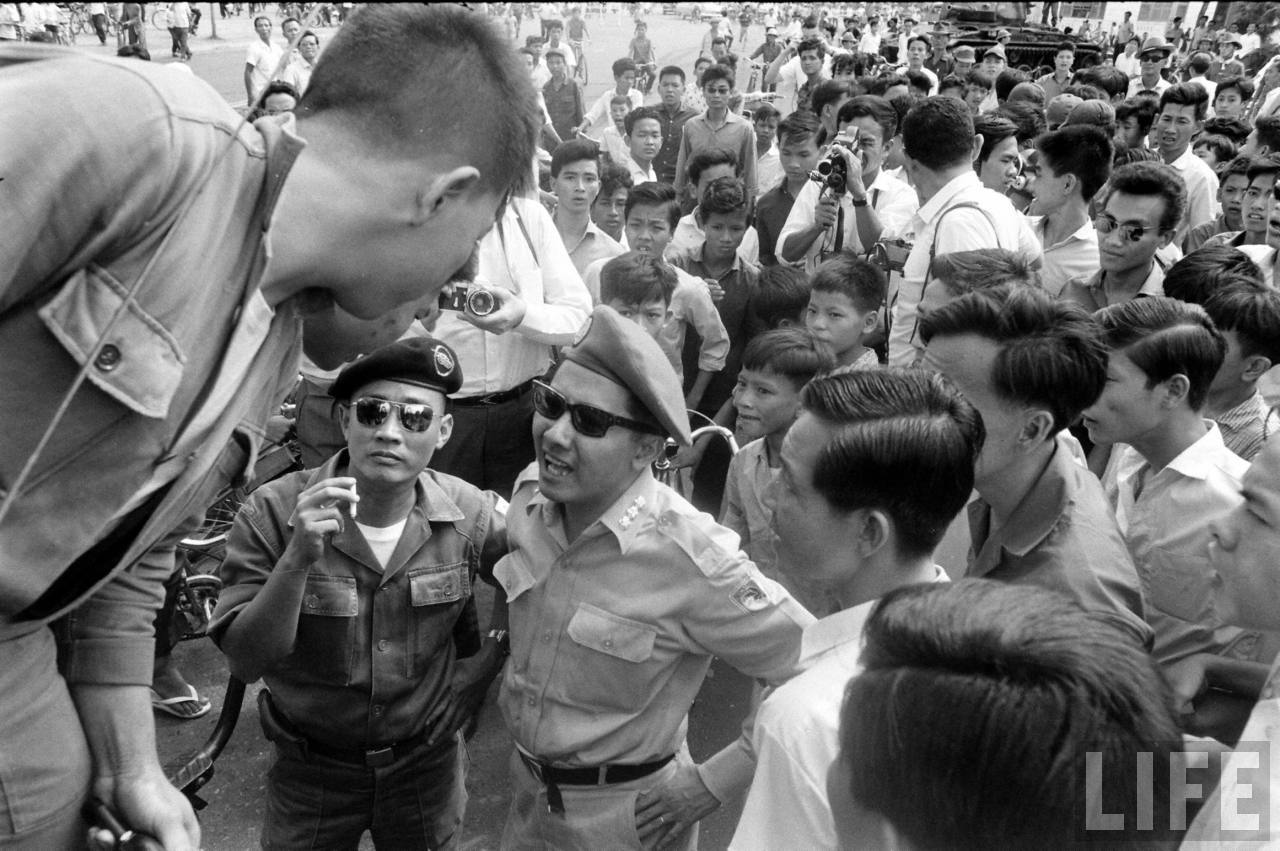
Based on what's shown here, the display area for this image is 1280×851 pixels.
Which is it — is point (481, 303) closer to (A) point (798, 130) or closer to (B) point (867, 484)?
(B) point (867, 484)

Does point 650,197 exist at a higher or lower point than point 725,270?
higher

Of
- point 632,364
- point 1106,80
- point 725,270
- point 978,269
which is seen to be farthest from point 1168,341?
point 1106,80

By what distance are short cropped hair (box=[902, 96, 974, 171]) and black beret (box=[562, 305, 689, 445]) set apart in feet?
8.56

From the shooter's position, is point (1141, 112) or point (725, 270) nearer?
point (725, 270)

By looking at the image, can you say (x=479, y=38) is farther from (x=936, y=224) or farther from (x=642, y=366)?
(x=936, y=224)

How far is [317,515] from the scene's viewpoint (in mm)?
2020

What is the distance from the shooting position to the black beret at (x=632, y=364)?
7.59ft

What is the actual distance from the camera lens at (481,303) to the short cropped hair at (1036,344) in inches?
60.5

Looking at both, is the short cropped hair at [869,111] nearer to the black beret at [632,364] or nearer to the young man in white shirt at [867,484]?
the black beret at [632,364]

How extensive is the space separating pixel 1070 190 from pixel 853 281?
1.46 m

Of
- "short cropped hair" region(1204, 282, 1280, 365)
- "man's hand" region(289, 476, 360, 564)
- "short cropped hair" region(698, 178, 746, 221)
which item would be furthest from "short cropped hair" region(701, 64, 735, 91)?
"man's hand" region(289, 476, 360, 564)

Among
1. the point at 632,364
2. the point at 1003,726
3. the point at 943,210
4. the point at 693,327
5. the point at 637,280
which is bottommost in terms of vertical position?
the point at 693,327

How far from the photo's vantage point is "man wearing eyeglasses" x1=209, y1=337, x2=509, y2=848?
232cm

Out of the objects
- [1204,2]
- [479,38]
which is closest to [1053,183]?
[479,38]
